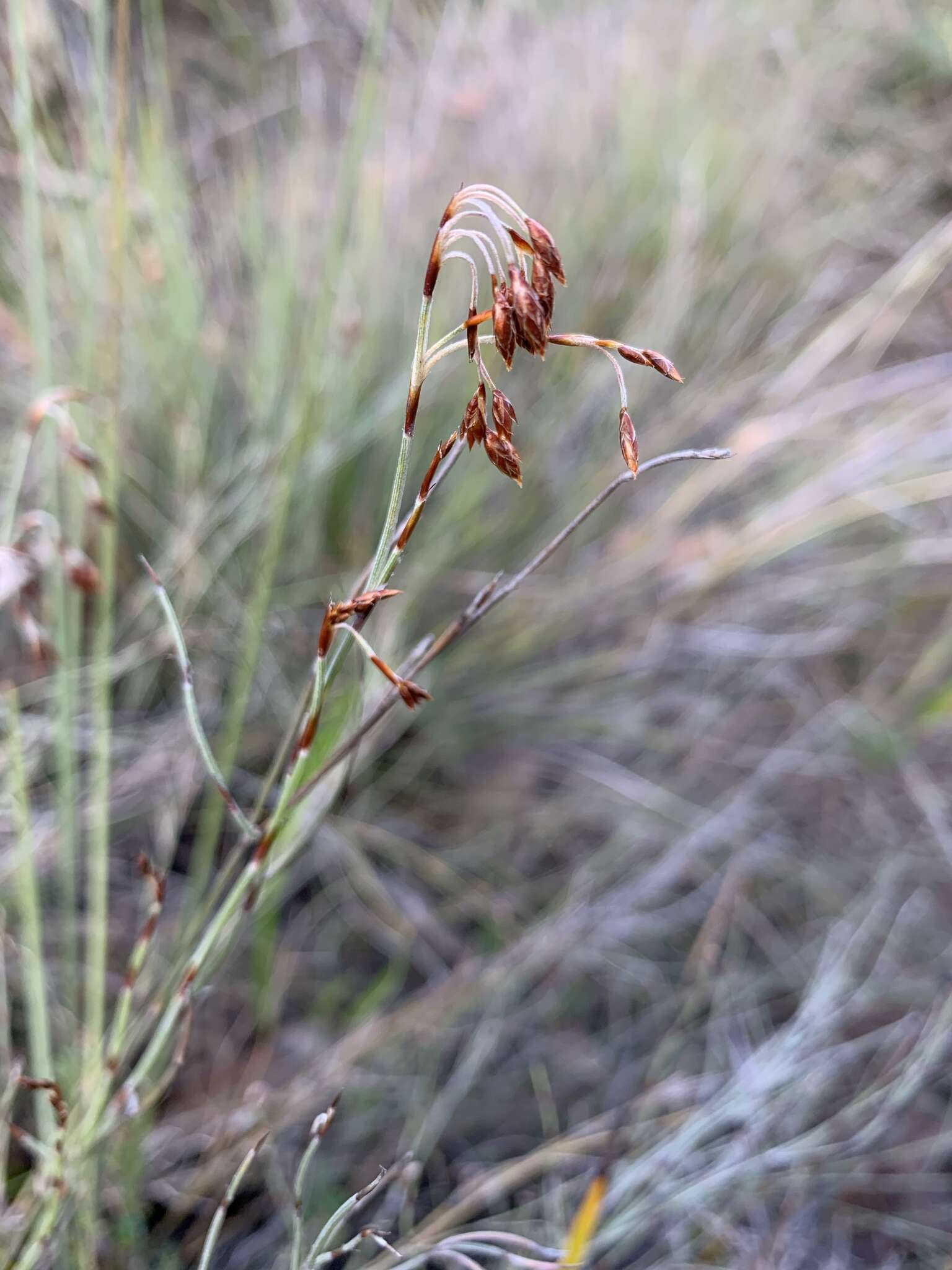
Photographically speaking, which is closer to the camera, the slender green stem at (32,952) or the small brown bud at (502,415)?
the small brown bud at (502,415)

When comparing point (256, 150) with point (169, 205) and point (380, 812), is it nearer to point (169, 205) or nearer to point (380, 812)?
point (169, 205)

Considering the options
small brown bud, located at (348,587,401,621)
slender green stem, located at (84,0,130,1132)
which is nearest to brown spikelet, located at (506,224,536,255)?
small brown bud, located at (348,587,401,621)

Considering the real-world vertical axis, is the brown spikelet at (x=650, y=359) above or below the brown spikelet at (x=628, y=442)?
above

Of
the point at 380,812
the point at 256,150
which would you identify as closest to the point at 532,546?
the point at 380,812

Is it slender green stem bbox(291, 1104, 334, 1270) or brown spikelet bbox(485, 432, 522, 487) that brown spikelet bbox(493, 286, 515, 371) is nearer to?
brown spikelet bbox(485, 432, 522, 487)

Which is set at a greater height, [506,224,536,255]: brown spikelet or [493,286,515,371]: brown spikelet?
[506,224,536,255]: brown spikelet

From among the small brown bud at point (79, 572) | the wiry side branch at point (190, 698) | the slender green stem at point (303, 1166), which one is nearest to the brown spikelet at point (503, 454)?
the wiry side branch at point (190, 698)

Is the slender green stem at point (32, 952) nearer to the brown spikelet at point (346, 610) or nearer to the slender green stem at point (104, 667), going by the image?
the slender green stem at point (104, 667)
